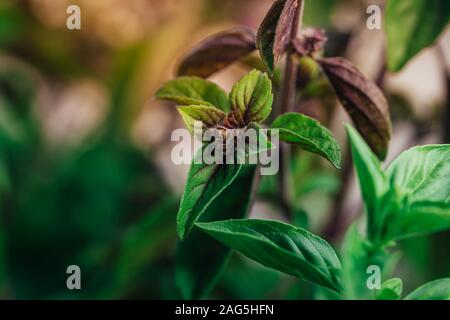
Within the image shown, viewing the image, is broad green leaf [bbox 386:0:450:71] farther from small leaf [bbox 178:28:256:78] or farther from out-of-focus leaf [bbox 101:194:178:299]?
out-of-focus leaf [bbox 101:194:178:299]

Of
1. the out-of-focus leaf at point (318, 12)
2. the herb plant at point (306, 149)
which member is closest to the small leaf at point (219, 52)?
the herb plant at point (306, 149)

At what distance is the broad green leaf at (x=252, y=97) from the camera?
35 centimetres

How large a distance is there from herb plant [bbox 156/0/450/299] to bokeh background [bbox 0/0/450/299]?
0.05 meters

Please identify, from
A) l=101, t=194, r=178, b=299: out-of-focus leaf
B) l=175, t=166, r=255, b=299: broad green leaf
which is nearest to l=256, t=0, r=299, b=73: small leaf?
l=175, t=166, r=255, b=299: broad green leaf

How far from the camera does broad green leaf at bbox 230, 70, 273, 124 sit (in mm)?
350

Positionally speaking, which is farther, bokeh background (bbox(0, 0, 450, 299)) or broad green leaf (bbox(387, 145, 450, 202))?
bokeh background (bbox(0, 0, 450, 299))

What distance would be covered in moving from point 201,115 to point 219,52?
0.09 metres

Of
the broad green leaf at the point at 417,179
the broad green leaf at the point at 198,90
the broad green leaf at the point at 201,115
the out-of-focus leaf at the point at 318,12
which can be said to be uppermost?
the out-of-focus leaf at the point at 318,12

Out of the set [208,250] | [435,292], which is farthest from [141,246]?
[435,292]

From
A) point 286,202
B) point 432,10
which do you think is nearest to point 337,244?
point 286,202

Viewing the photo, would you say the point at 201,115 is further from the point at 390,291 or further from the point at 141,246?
the point at 141,246

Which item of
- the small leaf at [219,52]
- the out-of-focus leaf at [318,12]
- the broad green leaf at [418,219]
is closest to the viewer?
the broad green leaf at [418,219]

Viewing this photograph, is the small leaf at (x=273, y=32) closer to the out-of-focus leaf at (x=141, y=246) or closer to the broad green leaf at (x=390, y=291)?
the broad green leaf at (x=390, y=291)
